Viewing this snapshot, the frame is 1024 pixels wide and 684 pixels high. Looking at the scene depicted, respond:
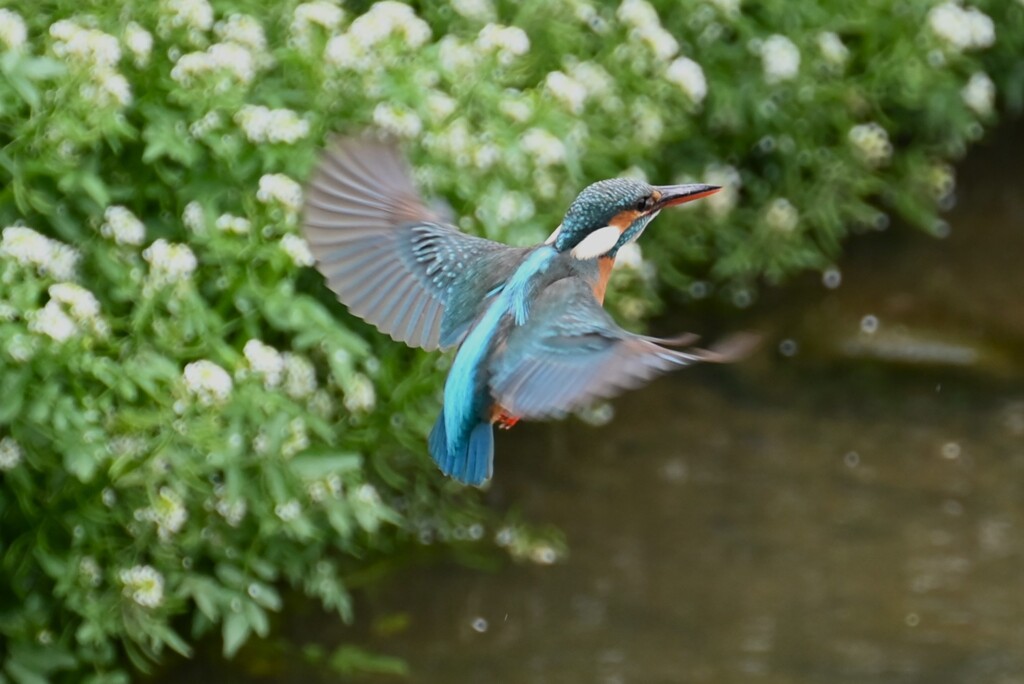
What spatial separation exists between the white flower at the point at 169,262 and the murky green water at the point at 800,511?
1243 mm

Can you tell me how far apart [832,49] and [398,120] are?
1568 millimetres

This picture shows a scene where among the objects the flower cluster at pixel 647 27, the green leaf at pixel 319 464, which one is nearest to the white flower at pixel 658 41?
the flower cluster at pixel 647 27

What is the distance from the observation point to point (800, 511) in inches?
171

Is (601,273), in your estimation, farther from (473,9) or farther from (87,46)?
(473,9)

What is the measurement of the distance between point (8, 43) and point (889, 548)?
2656 mm

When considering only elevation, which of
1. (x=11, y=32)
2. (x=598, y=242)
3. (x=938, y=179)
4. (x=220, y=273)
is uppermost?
(x=598, y=242)

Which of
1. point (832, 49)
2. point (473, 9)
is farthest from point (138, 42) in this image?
point (832, 49)

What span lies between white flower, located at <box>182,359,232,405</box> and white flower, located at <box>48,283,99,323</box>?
0.19 m

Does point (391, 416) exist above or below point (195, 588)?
above

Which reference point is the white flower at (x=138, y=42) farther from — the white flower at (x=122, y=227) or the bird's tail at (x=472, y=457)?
the bird's tail at (x=472, y=457)

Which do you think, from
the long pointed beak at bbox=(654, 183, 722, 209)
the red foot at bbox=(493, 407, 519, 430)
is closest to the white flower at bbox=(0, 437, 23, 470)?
the red foot at bbox=(493, 407, 519, 430)

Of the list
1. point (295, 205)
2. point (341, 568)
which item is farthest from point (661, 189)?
point (341, 568)

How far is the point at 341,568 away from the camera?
385 centimetres

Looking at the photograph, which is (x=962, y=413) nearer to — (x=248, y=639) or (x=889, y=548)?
(x=889, y=548)
